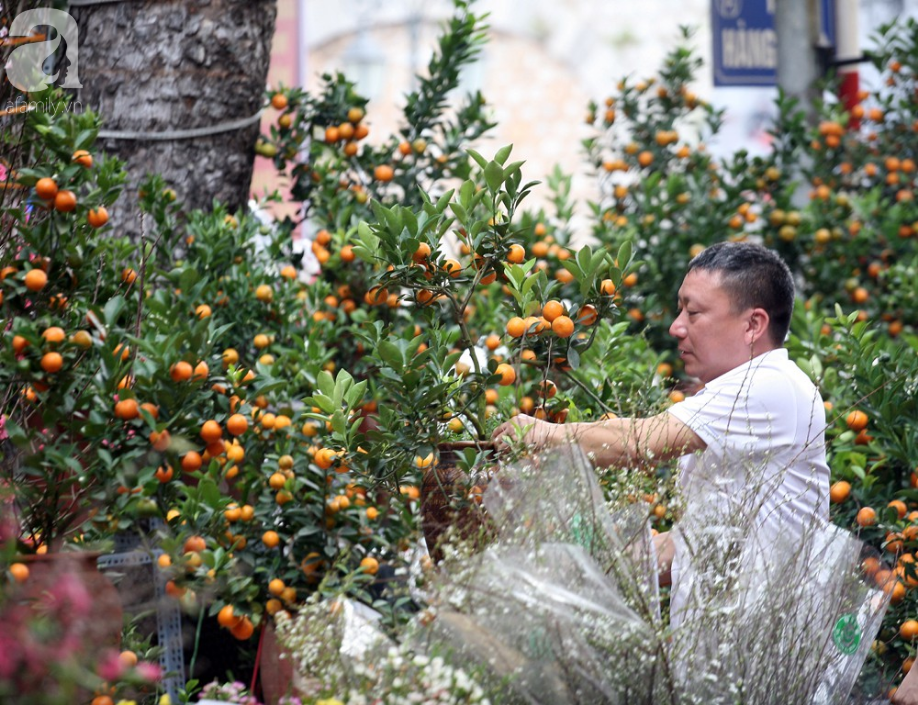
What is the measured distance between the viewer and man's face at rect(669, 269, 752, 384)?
8.92 feet

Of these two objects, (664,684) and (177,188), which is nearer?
(664,684)

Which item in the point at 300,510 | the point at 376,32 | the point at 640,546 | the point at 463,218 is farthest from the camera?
the point at 376,32

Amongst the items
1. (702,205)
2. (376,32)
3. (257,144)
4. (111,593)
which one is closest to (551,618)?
(111,593)

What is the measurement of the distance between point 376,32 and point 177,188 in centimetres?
883

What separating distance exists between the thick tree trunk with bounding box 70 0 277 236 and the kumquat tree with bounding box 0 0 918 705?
0.63 ft

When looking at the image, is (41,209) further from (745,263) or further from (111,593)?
(745,263)

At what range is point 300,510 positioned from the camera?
328 centimetres

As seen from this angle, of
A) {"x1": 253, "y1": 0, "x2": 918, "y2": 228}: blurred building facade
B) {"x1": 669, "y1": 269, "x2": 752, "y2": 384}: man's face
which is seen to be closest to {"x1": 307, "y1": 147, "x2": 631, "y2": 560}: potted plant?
{"x1": 669, "y1": 269, "x2": 752, "y2": 384}: man's face

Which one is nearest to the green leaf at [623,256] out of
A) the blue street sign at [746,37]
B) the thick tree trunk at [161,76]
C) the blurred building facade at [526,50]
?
the thick tree trunk at [161,76]

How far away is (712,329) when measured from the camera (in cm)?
272

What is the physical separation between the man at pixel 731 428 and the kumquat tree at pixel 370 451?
0.07 m

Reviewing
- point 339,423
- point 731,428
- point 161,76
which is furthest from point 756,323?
point 161,76

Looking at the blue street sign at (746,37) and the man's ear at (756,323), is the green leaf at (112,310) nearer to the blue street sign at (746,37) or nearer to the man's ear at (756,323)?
the man's ear at (756,323)

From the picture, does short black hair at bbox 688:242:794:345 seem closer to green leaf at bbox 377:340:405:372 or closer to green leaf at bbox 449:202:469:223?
green leaf at bbox 449:202:469:223
